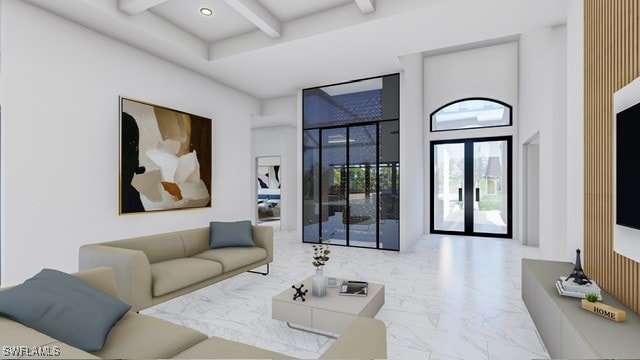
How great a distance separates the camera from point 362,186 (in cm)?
611

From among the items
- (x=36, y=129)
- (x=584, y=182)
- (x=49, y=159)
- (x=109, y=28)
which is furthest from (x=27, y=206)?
(x=584, y=182)

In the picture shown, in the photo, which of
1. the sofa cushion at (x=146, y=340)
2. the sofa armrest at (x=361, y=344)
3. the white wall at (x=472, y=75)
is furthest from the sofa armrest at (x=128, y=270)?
the white wall at (x=472, y=75)

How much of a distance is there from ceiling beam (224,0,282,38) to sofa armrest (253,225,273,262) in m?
2.69

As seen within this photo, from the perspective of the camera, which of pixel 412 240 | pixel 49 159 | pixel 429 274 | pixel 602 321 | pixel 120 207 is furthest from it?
pixel 412 240

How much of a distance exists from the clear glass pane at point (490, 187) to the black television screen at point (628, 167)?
5.65 m

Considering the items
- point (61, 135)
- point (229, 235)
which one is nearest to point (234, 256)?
point (229, 235)

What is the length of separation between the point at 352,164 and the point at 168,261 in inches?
152

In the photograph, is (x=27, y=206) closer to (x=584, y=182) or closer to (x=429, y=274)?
(x=429, y=274)

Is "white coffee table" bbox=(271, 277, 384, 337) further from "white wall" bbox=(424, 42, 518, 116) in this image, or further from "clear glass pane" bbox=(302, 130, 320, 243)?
"white wall" bbox=(424, 42, 518, 116)

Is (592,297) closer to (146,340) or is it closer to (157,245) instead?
(146,340)

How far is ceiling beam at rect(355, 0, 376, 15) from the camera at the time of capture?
11.4 ft

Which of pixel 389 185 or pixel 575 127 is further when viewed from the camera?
pixel 389 185

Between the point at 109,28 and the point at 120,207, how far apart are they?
88.8 inches

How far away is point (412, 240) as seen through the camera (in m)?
6.33
